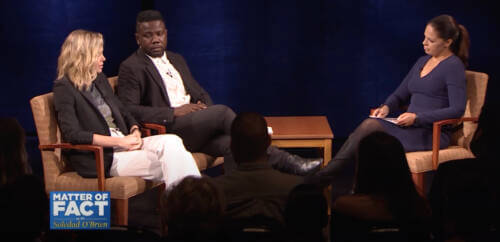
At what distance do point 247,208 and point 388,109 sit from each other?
2562 millimetres

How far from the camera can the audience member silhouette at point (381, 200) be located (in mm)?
2693

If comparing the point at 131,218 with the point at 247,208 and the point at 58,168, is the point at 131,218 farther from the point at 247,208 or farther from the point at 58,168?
the point at 247,208

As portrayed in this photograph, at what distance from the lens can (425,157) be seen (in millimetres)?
4652

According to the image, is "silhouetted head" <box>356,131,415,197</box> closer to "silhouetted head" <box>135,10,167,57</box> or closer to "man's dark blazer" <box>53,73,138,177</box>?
"man's dark blazer" <box>53,73,138,177</box>

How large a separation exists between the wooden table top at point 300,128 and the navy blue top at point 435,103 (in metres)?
0.44

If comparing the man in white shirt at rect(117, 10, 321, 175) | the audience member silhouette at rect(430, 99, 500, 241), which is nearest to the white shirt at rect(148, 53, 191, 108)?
the man in white shirt at rect(117, 10, 321, 175)

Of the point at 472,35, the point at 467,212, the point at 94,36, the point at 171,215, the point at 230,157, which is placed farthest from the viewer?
the point at 472,35

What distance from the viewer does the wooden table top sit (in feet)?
14.9

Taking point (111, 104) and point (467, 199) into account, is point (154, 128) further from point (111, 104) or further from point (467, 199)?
point (467, 199)

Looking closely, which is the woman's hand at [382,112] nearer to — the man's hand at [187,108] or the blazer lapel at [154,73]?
the man's hand at [187,108]

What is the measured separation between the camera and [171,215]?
249 cm

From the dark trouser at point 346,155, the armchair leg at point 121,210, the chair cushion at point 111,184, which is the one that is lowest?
the armchair leg at point 121,210

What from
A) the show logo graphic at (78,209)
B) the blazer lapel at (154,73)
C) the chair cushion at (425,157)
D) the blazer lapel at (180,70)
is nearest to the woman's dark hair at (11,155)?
the show logo graphic at (78,209)

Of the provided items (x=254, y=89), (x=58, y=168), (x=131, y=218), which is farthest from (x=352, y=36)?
(x=58, y=168)
